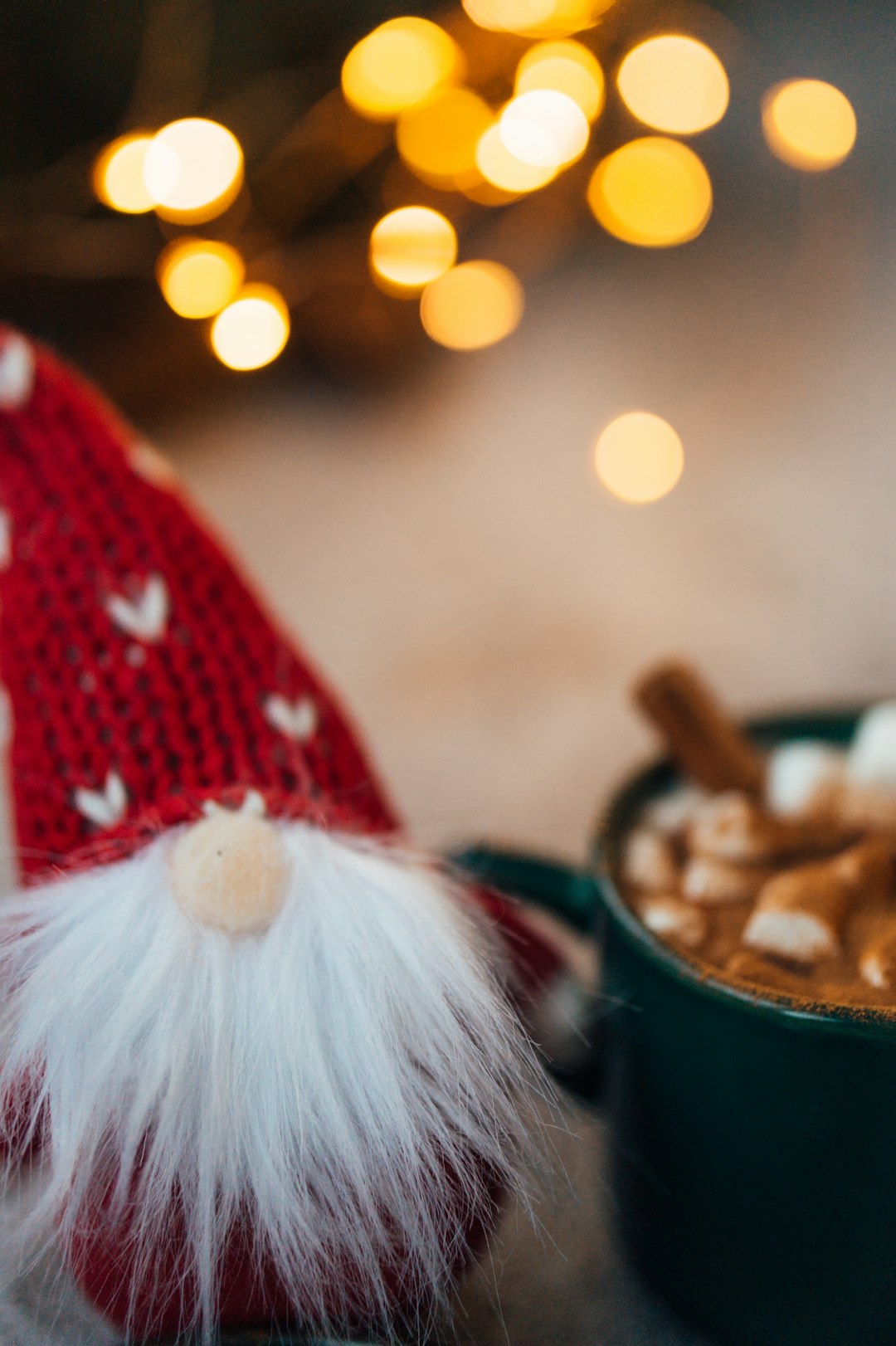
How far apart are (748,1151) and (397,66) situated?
0.76 metres

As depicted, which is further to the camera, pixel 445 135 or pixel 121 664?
pixel 445 135

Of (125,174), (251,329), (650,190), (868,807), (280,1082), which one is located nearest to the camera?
(280,1082)

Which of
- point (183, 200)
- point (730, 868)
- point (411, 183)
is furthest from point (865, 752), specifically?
point (411, 183)

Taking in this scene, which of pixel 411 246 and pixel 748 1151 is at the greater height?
pixel 411 246

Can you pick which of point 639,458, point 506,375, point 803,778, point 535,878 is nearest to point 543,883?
point 535,878

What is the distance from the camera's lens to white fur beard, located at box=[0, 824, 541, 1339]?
0.82 ft

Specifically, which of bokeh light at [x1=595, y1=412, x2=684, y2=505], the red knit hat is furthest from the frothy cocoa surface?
bokeh light at [x1=595, y1=412, x2=684, y2=505]

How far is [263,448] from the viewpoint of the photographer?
815 millimetres

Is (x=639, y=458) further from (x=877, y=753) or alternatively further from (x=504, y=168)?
(x=877, y=753)

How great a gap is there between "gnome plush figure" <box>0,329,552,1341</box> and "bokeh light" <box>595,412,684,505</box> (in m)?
0.53

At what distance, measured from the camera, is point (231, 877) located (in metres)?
0.27

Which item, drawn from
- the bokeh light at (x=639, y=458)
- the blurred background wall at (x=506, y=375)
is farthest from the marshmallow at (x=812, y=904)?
the bokeh light at (x=639, y=458)

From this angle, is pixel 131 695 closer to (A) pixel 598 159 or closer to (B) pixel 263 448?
(B) pixel 263 448

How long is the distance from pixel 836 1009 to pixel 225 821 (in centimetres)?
17
